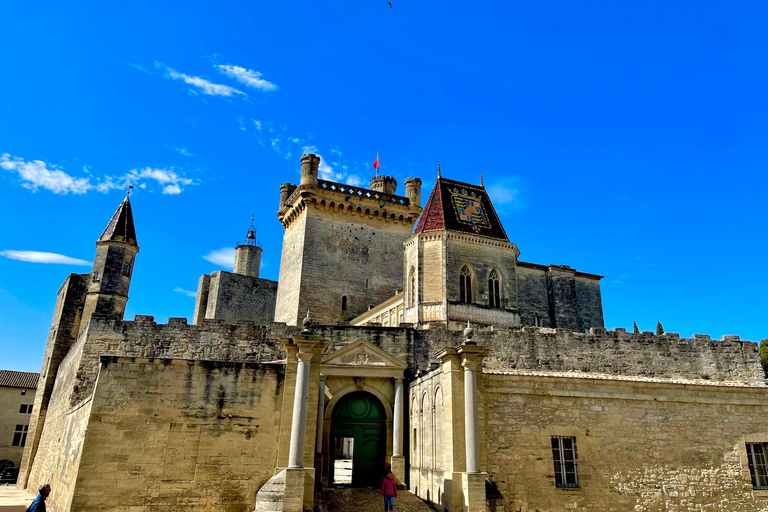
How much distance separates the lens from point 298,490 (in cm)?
1132

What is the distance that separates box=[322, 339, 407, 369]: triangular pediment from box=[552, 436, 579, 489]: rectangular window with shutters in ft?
17.7

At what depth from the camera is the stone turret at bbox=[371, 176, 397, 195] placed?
3366 cm

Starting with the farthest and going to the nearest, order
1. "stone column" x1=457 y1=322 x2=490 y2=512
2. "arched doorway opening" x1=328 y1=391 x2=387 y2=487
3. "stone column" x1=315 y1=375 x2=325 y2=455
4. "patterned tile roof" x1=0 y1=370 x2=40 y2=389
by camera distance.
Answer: "patterned tile roof" x1=0 y1=370 x2=40 y2=389
"arched doorway opening" x1=328 y1=391 x2=387 y2=487
"stone column" x1=315 y1=375 x2=325 y2=455
"stone column" x1=457 y1=322 x2=490 y2=512

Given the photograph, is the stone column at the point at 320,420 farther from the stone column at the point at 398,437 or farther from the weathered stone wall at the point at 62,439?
the weathered stone wall at the point at 62,439

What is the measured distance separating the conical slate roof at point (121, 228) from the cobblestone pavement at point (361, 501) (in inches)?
705

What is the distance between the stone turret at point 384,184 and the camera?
33.7 meters

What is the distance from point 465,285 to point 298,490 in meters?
13.9

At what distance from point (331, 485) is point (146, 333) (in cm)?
823

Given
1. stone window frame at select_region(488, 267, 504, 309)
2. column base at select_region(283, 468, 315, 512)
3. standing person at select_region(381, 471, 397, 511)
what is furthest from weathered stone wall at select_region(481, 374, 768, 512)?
stone window frame at select_region(488, 267, 504, 309)

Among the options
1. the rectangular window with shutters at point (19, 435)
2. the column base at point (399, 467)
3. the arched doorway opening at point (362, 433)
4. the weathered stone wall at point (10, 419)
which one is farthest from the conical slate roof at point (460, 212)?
the rectangular window with shutters at point (19, 435)

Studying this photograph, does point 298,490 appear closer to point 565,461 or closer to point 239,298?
point 565,461

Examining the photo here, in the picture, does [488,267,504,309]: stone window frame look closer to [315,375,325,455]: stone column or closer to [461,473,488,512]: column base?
[315,375,325,455]: stone column

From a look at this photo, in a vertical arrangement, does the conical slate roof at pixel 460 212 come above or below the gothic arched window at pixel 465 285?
above

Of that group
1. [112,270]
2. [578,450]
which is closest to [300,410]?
[578,450]
